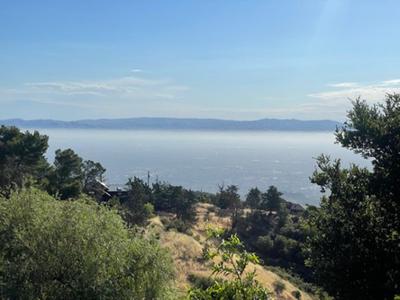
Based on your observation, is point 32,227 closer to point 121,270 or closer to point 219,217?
point 121,270

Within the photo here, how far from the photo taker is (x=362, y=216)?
13211 mm

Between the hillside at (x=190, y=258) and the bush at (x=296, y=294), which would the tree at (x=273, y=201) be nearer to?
the hillside at (x=190, y=258)

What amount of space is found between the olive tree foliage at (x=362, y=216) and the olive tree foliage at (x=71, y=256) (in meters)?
5.63

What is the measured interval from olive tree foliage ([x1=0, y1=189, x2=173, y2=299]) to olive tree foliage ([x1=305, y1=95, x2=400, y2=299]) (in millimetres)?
5625

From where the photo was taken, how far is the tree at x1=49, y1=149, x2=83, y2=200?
43344 mm

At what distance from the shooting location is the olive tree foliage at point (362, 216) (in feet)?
40.7

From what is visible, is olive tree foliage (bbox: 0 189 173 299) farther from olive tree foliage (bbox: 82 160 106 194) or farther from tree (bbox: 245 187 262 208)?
tree (bbox: 245 187 262 208)

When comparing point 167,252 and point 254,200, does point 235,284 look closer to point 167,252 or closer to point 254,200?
point 167,252

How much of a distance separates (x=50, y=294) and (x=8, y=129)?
39.9 meters

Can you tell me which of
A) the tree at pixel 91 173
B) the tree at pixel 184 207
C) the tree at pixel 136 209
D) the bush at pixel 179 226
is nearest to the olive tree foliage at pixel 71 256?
the tree at pixel 136 209

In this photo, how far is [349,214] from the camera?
535 inches

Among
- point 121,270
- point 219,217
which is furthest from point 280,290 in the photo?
point 121,270

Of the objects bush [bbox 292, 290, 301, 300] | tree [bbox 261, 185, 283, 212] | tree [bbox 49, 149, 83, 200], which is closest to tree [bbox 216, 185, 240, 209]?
tree [bbox 261, 185, 283, 212]

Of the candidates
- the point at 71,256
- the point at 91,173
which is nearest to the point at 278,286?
the point at 91,173
